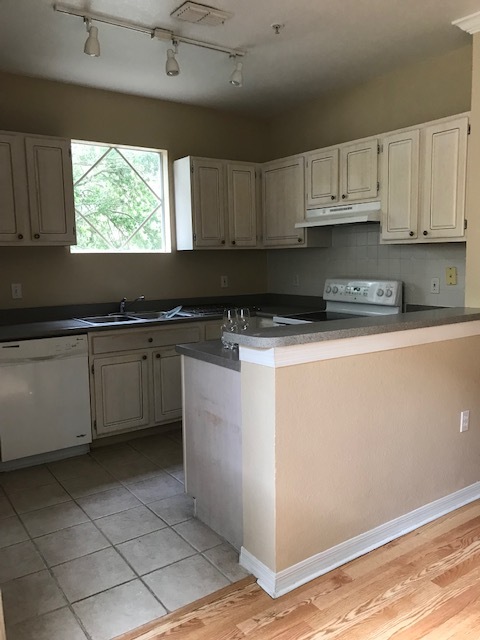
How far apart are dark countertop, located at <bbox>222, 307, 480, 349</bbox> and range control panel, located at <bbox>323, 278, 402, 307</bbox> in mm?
1119

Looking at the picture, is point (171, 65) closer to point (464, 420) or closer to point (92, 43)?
point (92, 43)

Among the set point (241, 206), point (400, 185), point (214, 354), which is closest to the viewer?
point (214, 354)

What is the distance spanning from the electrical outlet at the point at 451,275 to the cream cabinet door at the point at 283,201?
119 cm

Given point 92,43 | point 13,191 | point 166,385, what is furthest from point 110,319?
point 92,43

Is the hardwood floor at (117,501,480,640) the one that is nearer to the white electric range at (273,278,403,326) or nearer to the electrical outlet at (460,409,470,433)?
the electrical outlet at (460,409,470,433)

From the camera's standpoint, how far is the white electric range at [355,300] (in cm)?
367

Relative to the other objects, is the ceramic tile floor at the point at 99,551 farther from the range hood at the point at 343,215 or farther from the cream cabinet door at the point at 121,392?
the range hood at the point at 343,215

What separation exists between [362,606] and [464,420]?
45.8 inches

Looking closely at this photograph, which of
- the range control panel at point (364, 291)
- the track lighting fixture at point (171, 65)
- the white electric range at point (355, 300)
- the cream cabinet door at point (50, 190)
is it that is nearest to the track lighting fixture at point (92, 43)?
the track lighting fixture at point (171, 65)

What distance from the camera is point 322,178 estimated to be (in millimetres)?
3891

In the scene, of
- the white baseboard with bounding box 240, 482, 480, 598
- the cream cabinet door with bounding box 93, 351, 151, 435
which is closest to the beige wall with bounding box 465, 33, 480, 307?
the white baseboard with bounding box 240, 482, 480, 598

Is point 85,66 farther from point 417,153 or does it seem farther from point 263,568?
point 263,568

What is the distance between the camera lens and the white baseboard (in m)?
2.02

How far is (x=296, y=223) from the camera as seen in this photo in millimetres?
4145
